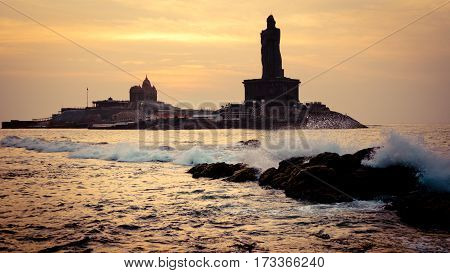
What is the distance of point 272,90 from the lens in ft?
534

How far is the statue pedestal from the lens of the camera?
16212 cm

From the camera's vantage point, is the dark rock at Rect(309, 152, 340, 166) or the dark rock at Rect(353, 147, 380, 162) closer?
the dark rock at Rect(309, 152, 340, 166)

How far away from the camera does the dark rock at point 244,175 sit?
63.6 feet

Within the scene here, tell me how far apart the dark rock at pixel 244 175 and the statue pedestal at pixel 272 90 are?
143m

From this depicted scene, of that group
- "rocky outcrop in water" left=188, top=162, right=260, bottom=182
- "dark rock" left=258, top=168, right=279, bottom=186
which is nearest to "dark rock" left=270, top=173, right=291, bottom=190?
"dark rock" left=258, top=168, right=279, bottom=186

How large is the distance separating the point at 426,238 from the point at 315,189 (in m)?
5.05

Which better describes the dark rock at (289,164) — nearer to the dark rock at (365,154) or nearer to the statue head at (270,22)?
the dark rock at (365,154)

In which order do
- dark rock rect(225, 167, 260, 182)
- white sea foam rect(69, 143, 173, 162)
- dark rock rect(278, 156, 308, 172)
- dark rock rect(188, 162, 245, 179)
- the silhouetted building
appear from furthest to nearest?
the silhouetted building, white sea foam rect(69, 143, 173, 162), dark rock rect(188, 162, 245, 179), dark rock rect(225, 167, 260, 182), dark rock rect(278, 156, 308, 172)

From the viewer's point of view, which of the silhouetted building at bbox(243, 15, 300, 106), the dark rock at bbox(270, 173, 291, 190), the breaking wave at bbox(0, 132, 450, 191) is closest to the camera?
the breaking wave at bbox(0, 132, 450, 191)

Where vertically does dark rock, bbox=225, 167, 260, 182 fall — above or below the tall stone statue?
below

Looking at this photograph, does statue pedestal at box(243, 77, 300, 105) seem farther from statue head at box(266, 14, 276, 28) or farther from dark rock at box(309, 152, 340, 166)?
dark rock at box(309, 152, 340, 166)

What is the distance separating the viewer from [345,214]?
1152 centimetres

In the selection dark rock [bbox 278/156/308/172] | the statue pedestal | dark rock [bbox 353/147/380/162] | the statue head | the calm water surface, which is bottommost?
the calm water surface
